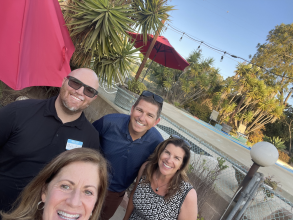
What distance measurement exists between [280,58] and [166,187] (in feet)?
80.0

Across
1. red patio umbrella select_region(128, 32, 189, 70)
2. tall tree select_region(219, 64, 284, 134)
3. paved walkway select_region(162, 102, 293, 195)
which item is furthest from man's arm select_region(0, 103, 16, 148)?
tall tree select_region(219, 64, 284, 134)

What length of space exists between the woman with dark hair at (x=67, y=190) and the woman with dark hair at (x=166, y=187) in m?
0.69

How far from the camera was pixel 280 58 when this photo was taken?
64.3ft

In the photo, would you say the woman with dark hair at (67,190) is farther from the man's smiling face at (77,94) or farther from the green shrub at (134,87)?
the green shrub at (134,87)

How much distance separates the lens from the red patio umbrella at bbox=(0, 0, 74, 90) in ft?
6.72

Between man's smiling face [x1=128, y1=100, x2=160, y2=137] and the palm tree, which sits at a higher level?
the palm tree

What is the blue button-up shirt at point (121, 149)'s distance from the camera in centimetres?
176

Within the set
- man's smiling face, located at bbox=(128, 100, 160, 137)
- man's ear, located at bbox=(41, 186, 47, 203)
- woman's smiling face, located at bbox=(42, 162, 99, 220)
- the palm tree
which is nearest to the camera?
woman's smiling face, located at bbox=(42, 162, 99, 220)

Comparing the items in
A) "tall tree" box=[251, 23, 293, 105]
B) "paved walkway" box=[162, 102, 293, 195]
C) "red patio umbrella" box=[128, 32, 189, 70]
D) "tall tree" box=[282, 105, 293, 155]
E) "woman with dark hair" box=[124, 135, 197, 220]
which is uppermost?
"tall tree" box=[251, 23, 293, 105]

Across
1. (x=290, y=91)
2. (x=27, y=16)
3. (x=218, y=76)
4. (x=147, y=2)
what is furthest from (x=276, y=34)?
(x=27, y=16)

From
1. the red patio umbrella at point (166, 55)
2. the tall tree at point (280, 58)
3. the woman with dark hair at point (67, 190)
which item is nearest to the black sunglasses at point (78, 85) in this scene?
the woman with dark hair at point (67, 190)

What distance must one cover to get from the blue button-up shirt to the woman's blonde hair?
0.13 meters

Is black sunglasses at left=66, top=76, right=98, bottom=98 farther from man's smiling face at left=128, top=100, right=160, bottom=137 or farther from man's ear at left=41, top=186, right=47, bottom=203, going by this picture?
man's ear at left=41, top=186, right=47, bottom=203

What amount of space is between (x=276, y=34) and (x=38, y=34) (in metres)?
26.4
